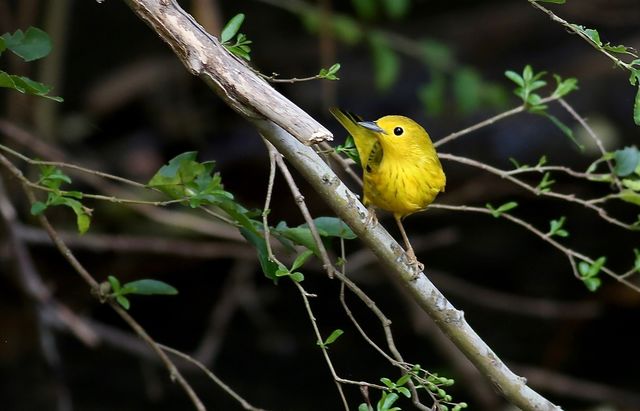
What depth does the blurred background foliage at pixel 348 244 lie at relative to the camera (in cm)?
419

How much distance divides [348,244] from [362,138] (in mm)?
2976

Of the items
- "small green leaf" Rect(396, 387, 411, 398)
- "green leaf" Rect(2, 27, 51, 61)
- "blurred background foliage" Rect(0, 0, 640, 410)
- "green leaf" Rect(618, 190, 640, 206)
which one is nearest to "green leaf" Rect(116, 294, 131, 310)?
"green leaf" Rect(2, 27, 51, 61)

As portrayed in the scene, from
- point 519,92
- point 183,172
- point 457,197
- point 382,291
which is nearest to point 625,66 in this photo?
point 519,92

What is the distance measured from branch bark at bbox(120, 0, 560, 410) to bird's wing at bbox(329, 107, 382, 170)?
0.81ft

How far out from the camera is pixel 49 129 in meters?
4.44

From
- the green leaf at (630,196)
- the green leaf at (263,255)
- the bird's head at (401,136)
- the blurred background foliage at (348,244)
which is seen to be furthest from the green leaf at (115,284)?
the blurred background foliage at (348,244)

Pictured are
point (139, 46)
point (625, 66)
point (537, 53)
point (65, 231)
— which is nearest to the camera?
point (625, 66)

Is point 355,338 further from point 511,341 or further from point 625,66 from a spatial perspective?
point 625,66

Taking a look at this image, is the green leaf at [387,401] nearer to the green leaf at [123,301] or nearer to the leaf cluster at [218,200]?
the leaf cluster at [218,200]

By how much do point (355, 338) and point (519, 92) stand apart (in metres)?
2.91

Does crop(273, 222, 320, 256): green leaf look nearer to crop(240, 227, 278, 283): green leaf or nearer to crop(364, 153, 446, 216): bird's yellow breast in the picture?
crop(240, 227, 278, 283): green leaf

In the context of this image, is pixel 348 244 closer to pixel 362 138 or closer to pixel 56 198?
pixel 362 138

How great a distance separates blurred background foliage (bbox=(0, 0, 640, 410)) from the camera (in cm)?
419

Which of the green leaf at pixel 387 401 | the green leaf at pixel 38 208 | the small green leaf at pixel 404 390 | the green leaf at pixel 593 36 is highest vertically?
the green leaf at pixel 593 36
